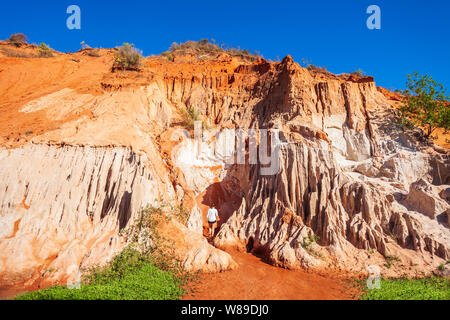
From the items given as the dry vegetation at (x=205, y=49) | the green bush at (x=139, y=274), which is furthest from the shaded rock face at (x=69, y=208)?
the dry vegetation at (x=205, y=49)

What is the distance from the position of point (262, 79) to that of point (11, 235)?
→ 55.5 feet

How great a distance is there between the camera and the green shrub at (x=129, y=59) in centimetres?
1992

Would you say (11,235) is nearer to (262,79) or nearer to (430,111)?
(262,79)

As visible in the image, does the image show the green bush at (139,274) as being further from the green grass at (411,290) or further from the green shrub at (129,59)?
the green shrub at (129,59)

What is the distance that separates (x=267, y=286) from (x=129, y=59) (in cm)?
1871

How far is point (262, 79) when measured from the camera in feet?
63.5

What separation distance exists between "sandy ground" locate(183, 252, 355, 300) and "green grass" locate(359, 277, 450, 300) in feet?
2.41

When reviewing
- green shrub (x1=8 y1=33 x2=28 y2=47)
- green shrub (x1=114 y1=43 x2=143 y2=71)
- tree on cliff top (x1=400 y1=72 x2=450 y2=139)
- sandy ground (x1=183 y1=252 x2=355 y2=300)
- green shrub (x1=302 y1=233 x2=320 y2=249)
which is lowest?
sandy ground (x1=183 y1=252 x2=355 y2=300)

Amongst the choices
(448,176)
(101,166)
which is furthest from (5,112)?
(448,176)

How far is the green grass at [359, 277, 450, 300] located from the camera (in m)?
6.96

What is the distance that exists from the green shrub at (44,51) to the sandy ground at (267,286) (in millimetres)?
28063

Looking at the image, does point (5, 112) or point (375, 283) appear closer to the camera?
point (375, 283)

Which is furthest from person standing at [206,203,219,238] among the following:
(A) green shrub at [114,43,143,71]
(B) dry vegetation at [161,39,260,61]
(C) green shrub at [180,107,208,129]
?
(B) dry vegetation at [161,39,260,61]

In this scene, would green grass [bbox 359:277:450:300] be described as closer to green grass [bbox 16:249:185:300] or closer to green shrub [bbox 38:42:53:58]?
green grass [bbox 16:249:185:300]
